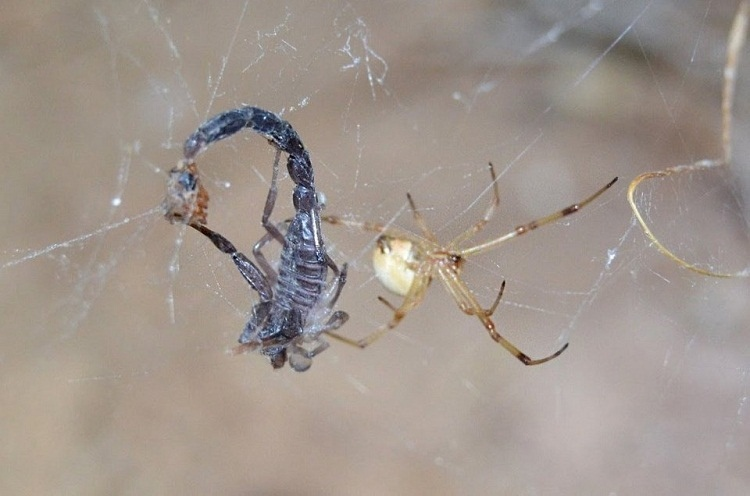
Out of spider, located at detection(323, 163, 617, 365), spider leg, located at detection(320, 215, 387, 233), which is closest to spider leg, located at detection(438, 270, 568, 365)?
spider, located at detection(323, 163, 617, 365)

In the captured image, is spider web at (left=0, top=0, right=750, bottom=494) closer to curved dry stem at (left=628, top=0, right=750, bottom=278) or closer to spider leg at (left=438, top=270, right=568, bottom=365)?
spider leg at (left=438, top=270, right=568, bottom=365)

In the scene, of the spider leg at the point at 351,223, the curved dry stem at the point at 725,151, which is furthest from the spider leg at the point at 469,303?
the curved dry stem at the point at 725,151

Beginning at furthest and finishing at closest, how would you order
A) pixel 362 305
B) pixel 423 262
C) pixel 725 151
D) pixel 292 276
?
pixel 362 305, pixel 423 262, pixel 292 276, pixel 725 151

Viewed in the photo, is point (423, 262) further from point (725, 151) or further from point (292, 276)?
point (725, 151)

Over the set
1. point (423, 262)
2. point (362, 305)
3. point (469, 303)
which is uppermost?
point (423, 262)

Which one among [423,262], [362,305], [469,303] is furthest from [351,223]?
[362,305]

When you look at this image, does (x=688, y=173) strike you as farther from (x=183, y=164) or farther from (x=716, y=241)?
(x=183, y=164)

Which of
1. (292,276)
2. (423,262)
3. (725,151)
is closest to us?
(725,151)
